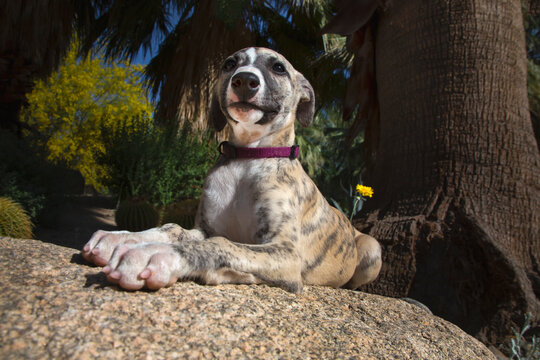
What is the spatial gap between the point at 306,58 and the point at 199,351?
1181cm

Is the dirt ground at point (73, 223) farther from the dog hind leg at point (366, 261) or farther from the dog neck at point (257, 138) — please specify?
the dog hind leg at point (366, 261)

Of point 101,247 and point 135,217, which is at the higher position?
point 101,247

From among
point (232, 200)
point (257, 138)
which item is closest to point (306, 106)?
point (257, 138)

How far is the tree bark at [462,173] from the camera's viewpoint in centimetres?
304

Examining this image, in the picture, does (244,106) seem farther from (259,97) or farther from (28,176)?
(28,176)

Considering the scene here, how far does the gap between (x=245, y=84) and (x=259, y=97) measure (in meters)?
0.11

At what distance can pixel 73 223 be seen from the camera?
7859mm

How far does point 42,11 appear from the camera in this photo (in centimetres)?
728

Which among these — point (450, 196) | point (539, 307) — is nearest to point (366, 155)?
point (450, 196)

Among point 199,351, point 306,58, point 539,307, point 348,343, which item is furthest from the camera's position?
point 306,58

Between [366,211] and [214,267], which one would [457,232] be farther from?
[214,267]

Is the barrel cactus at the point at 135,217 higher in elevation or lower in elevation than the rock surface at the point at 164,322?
lower

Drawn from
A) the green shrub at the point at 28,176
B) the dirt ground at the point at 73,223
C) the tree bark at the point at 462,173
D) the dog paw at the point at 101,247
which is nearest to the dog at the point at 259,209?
the dog paw at the point at 101,247

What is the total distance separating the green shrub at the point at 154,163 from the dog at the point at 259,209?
5793mm
